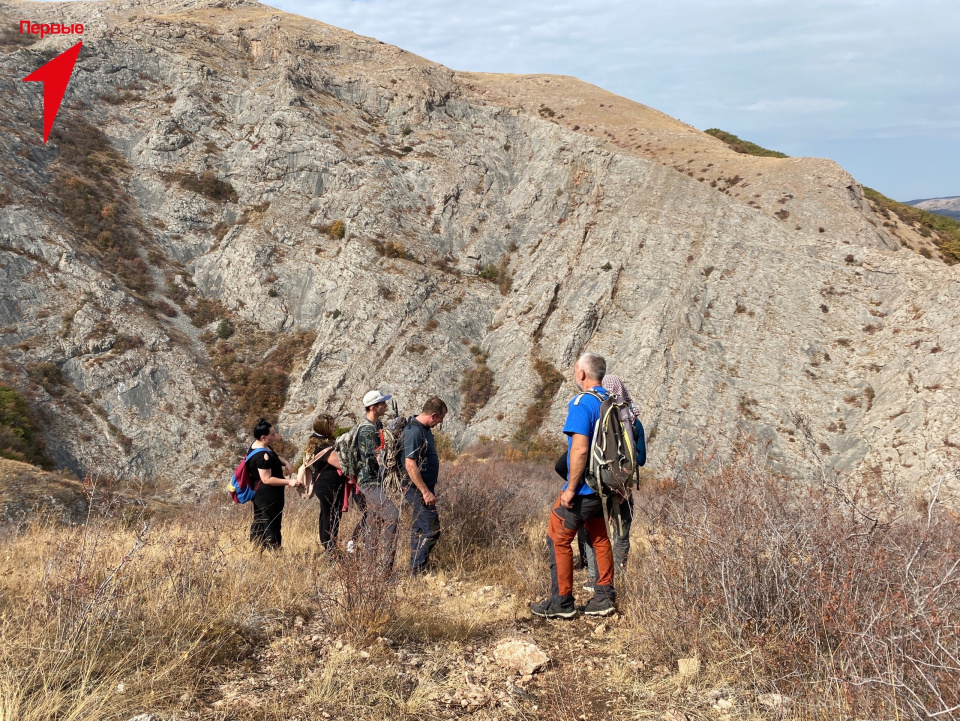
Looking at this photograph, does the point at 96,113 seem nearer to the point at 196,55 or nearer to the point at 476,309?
the point at 196,55

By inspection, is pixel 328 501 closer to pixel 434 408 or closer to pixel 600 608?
pixel 434 408

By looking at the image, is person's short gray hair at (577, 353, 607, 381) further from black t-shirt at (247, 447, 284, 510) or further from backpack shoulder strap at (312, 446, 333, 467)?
black t-shirt at (247, 447, 284, 510)

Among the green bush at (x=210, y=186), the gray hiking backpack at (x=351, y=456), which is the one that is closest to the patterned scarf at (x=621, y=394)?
the gray hiking backpack at (x=351, y=456)

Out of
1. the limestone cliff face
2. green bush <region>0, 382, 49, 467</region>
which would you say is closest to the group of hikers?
the limestone cliff face

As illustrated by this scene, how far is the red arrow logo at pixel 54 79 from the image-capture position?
27.3m

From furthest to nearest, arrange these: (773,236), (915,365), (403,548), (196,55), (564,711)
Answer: (196,55) → (773,236) → (915,365) → (403,548) → (564,711)

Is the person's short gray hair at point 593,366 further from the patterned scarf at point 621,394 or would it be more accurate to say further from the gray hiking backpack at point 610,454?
the patterned scarf at point 621,394

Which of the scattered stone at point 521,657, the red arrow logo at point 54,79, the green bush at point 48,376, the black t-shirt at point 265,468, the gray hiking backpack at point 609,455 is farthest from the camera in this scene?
the red arrow logo at point 54,79

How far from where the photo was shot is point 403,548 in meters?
5.61

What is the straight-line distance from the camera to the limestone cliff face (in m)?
17.8

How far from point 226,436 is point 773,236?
22883mm

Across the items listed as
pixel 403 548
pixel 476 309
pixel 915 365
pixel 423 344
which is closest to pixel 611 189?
Result: pixel 476 309

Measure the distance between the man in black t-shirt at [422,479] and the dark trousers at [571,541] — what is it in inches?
50.0

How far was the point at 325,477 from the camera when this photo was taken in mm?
5750
